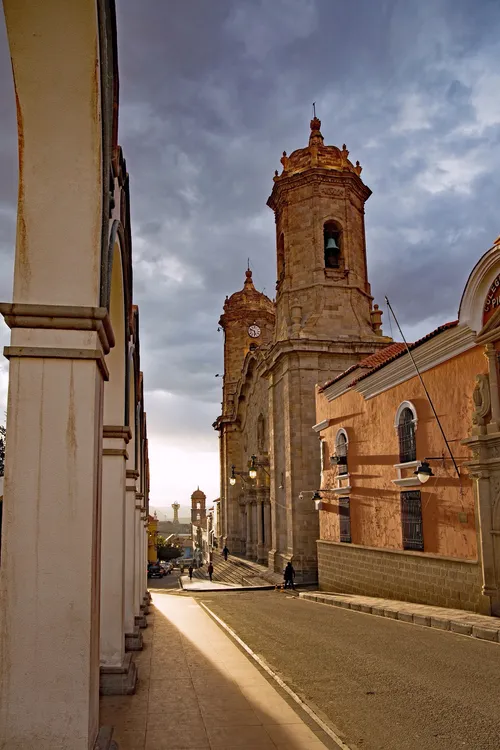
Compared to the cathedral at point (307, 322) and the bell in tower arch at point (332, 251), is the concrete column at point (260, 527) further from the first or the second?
the bell in tower arch at point (332, 251)

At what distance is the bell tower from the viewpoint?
27.0m

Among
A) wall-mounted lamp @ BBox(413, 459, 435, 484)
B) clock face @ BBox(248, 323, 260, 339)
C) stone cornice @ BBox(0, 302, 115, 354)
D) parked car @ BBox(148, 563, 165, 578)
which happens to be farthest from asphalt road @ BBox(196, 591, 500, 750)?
clock face @ BBox(248, 323, 260, 339)

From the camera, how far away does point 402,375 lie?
15.1m

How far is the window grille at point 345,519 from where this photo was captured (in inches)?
734

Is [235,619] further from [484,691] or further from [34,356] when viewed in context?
[34,356]

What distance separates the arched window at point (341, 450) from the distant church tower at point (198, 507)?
6019 cm

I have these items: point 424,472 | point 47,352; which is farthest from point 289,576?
point 47,352

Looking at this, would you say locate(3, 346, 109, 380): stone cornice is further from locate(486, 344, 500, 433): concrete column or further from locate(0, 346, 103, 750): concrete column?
locate(486, 344, 500, 433): concrete column

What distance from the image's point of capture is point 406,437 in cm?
1497

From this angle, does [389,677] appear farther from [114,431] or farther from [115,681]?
[114,431]

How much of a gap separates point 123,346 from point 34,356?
359 centimetres

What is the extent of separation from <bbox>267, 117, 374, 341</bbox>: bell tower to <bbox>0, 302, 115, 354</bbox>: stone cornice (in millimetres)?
22273

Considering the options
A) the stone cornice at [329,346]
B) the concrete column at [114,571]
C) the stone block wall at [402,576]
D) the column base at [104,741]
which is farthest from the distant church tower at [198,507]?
the column base at [104,741]

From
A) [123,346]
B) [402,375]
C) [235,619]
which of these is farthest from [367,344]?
[123,346]
